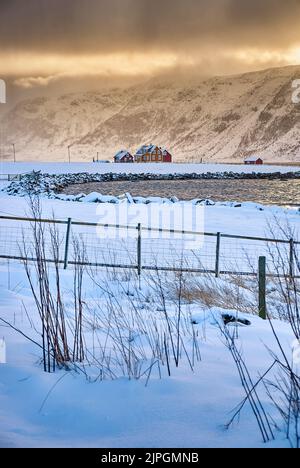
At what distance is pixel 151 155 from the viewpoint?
150000 mm

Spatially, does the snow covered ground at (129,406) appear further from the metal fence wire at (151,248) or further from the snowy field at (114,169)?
the snowy field at (114,169)

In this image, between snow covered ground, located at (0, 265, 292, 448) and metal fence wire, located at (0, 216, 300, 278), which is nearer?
snow covered ground, located at (0, 265, 292, 448)

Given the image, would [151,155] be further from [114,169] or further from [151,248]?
[151,248]

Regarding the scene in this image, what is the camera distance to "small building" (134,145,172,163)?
14862 cm

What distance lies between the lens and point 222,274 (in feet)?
43.5

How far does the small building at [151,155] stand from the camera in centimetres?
14862

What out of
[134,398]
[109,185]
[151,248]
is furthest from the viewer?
[109,185]

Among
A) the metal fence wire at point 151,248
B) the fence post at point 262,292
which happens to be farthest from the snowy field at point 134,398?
the metal fence wire at point 151,248

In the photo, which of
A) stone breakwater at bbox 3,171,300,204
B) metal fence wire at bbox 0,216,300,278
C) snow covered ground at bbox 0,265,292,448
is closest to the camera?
snow covered ground at bbox 0,265,292,448

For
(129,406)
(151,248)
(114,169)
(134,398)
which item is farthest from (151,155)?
(129,406)

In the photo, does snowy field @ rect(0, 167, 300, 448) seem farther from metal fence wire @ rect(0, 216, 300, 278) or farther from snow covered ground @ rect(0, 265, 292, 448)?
metal fence wire @ rect(0, 216, 300, 278)

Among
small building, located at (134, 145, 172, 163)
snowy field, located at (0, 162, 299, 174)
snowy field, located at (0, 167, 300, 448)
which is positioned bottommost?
snowy field, located at (0, 167, 300, 448)

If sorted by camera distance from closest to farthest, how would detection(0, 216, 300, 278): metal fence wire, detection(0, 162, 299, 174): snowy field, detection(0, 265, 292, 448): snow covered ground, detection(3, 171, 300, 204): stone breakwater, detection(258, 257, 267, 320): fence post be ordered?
detection(0, 265, 292, 448): snow covered ground → detection(258, 257, 267, 320): fence post → detection(0, 216, 300, 278): metal fence wire → detection(3, 171, 300, 204): stone breakwater → detection(0, 162, 299, 174): snowy field

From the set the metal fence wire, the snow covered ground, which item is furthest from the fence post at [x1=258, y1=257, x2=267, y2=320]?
the metal fence wire
